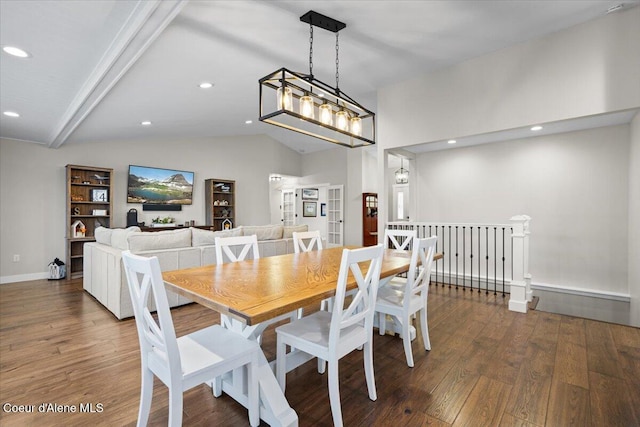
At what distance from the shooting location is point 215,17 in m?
2.77

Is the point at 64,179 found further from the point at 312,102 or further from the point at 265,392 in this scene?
the point at 265,392

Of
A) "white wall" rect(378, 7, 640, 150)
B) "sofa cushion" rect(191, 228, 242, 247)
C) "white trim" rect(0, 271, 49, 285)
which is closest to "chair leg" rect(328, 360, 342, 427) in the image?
"sofa cushion" rect(191, 228, 242, 247)

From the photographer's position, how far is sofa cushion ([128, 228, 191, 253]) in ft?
11.0

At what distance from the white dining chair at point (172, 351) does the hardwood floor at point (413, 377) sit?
39 cm

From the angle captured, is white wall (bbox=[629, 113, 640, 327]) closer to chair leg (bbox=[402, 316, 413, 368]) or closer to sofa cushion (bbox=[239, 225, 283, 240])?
chair leg (bbox=[402, 316, 413, 368])

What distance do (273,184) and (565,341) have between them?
8.84 meters

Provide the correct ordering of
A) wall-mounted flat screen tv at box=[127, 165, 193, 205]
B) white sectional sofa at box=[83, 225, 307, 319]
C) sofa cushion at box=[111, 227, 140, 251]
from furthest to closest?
wall-mounted flat screen tv at box=[127, 165, 193, 205]
sofa cushion at box=[111, 227, 140, 251]
white sectional sofa at box=[83, 225, 307, 319]

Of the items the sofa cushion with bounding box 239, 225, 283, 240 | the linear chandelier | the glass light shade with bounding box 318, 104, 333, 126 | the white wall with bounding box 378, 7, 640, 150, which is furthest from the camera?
the sofa cushion with bounding box 239, 225, 283, 240

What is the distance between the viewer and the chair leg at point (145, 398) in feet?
4.94

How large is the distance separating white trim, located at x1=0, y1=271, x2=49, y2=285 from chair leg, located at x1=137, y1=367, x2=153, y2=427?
5.51 meters

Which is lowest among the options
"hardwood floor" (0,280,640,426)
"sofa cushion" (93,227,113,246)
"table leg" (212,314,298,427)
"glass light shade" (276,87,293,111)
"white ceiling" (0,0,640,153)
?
"hardwood floor" (0,280,640,426)

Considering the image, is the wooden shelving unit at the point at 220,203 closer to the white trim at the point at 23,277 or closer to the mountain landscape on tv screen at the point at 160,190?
the mountain landscape on tv screen at the point at 160,190

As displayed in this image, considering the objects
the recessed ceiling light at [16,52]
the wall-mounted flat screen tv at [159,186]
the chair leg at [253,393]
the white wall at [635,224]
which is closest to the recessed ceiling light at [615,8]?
the white wall at [635,224]

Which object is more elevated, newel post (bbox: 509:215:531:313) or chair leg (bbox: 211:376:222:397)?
newel post (bbox: 509:215:531:313)
